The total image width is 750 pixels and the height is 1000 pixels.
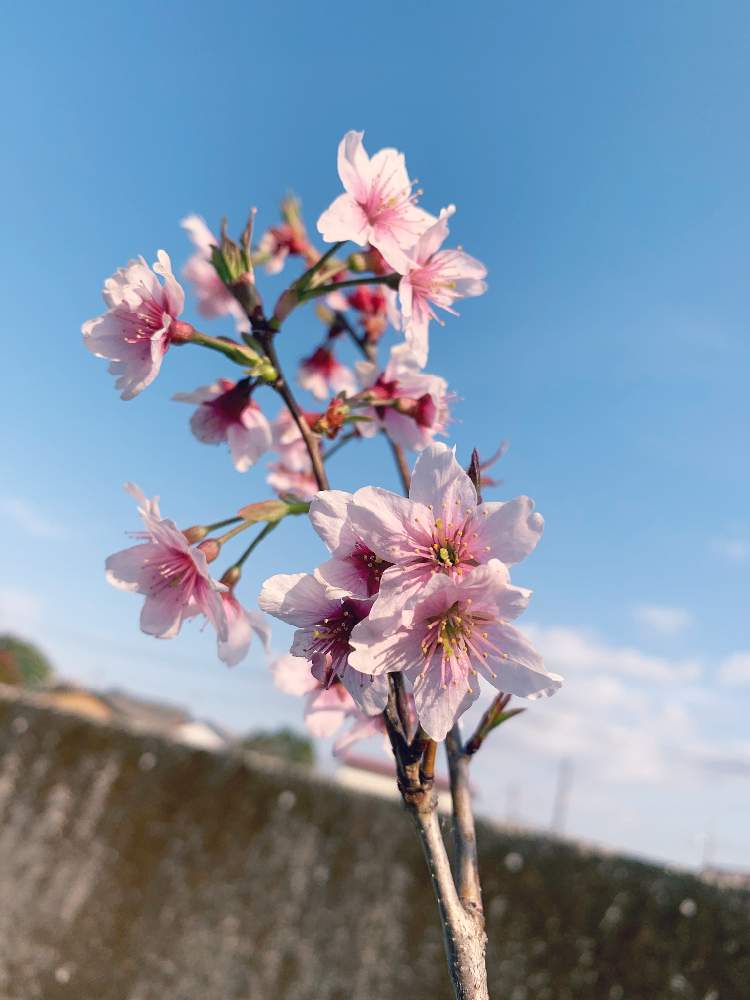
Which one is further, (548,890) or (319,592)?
(548,890)

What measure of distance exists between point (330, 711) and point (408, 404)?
14.6 inches

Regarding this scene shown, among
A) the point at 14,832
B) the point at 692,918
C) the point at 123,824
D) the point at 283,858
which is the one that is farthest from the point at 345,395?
the point at 14,832

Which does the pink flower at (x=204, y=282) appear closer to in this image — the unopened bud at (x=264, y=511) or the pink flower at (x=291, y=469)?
the pink flower at (x=291, y=469)

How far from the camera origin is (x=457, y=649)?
0.59 m

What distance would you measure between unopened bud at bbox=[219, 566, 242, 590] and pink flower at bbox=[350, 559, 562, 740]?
0.92ft

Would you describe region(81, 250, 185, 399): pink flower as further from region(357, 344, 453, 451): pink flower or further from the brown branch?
the brown branch

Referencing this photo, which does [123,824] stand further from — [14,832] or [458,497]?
[458,497]

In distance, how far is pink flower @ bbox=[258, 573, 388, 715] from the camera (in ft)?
1.94

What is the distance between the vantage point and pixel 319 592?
23.6 inches

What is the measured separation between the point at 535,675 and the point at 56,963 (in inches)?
195

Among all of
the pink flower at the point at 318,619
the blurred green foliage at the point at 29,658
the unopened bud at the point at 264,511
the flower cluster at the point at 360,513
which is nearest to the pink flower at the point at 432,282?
the flower cluster at the point at 360,513

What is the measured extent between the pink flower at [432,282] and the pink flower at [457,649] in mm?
361

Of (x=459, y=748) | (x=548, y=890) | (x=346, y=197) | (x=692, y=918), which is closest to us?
(x=459, y=748)

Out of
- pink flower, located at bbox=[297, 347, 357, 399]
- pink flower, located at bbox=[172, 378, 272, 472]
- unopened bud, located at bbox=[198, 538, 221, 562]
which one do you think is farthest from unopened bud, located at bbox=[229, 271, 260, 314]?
pink flower, located at bbox=[297, 347, 357, 399]
